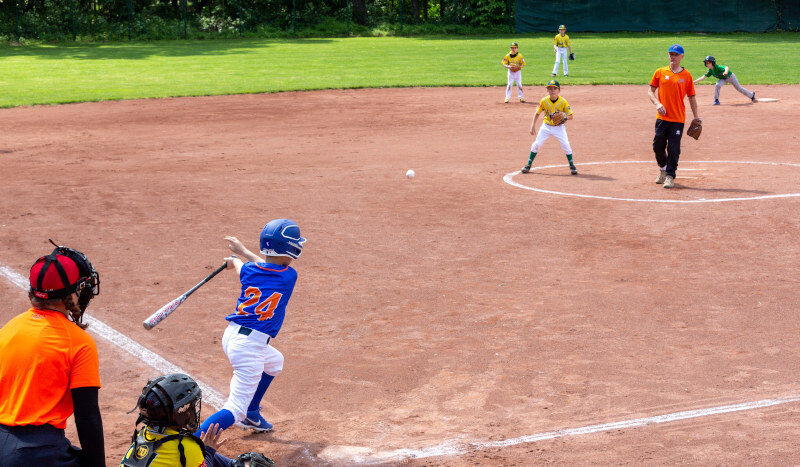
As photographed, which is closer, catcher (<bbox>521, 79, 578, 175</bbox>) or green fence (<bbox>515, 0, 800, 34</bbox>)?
catcher (<bbox>521, 79, 578, 175</bbox>)

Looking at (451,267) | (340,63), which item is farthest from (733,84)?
(340,63)

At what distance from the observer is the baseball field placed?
6.86 meters

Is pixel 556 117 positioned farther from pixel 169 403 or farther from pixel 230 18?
pixel 230 18

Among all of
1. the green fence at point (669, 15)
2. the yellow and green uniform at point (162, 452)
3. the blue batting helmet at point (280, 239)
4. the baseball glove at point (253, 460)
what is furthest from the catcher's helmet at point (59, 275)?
the green fence at point (669, 15)

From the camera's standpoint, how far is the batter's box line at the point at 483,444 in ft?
20.7

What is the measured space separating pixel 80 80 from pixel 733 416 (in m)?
32.4

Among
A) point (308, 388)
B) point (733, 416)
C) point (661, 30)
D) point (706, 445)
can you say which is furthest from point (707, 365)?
point (661, 30)

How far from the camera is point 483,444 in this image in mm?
6477

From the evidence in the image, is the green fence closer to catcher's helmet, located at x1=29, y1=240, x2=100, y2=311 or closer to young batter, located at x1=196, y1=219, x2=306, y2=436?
young batter, located at x1=196, y1=219, x2=306, y2=436

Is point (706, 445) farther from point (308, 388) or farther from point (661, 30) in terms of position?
point (661, 30)

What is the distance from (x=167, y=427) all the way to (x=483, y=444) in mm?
2822

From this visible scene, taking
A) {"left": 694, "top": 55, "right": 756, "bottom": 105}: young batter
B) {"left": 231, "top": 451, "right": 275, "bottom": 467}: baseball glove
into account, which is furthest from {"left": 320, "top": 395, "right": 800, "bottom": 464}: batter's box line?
{"left": 694, "top": 55, "right": 756, "bottom": 105}: young batter

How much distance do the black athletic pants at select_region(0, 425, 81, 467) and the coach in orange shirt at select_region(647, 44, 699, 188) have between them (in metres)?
13.0

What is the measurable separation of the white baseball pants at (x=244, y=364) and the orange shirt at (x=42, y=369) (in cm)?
207
